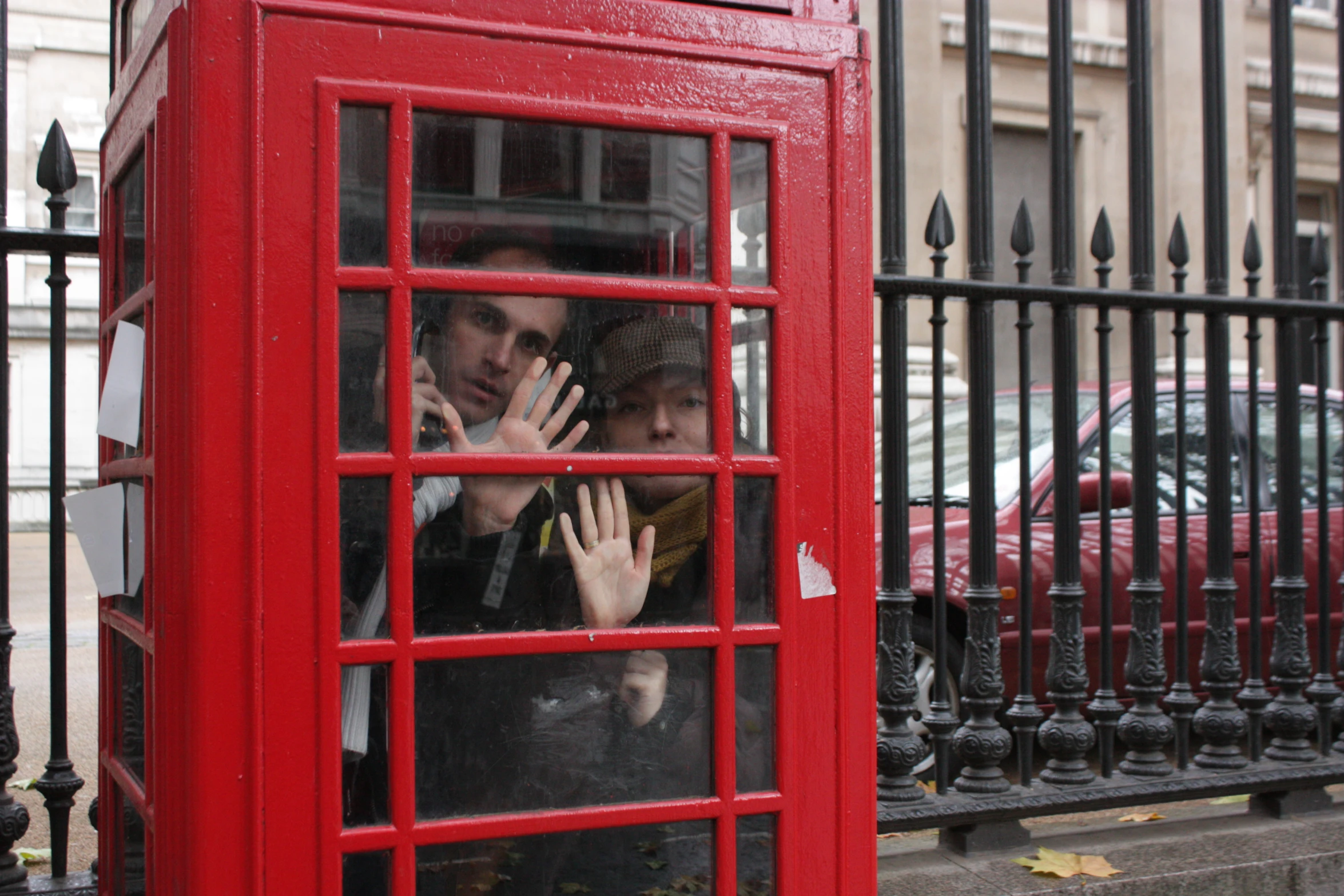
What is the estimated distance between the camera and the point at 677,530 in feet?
5.95

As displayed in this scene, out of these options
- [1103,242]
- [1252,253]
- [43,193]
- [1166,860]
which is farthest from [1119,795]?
[43,193]

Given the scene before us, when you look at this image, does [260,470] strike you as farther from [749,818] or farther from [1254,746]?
[1254,746]

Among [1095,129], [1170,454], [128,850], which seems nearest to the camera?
[128,850]

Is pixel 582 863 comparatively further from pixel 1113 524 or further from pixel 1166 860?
pixel 1113 524

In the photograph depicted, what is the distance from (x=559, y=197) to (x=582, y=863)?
3.19ft

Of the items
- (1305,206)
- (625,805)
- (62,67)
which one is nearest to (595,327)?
(625,805)

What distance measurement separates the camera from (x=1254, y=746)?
332cm

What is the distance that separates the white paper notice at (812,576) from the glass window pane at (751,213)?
41 cm

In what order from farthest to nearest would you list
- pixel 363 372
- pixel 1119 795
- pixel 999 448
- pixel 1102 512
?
pixel 999 448 < pixel 1102 512 < pixel 1119 795 < pixel 363 372

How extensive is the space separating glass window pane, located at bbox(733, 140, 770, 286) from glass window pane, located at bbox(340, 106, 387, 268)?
51cm

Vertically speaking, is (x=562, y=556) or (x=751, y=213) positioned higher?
(x=751, y=213)

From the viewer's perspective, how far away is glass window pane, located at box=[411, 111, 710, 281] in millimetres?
1684

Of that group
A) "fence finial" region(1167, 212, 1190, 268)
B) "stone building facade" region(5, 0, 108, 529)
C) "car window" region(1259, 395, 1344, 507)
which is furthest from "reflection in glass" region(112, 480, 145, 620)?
"stone building facade" region(5, 0, 108, 529)

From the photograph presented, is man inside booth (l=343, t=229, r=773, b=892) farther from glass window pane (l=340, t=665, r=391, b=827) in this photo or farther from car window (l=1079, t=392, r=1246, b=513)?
car window (l=1079, t=392, r=1246, b=513)
